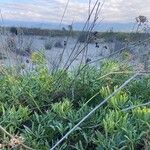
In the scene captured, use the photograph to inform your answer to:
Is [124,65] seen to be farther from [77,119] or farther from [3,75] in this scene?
[77,119]

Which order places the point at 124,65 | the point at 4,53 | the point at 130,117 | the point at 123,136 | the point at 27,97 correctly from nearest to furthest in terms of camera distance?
the point at 123,136
the point at 130,117
the point at 27,97
the point at 124,65
the point at 4,53

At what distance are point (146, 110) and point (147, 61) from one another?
200 centimetres

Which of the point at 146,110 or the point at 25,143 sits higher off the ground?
the point at 146,110

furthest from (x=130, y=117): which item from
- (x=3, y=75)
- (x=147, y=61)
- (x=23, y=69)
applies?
(x=147, y=61)

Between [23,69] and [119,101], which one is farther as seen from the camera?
[23,69]

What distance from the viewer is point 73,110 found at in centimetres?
274

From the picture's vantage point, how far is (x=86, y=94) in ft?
10.6

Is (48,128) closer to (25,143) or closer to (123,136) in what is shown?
(25,143)

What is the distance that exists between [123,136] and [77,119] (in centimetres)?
33

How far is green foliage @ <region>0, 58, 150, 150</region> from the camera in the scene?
2.37 m

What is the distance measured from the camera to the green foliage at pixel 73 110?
7.77 ft

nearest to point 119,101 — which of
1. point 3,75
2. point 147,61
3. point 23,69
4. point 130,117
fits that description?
point 130,117

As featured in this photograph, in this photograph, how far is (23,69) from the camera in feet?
13.0

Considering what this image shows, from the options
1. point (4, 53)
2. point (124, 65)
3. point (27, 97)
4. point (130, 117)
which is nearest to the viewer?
point (130, 117)
